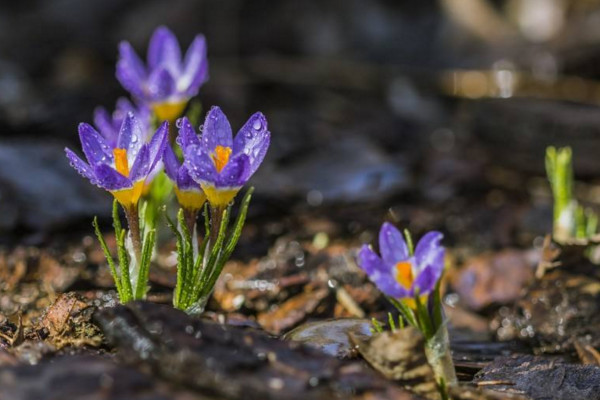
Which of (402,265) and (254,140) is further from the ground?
(254,140)

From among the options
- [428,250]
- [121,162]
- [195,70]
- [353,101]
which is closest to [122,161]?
[121,162]

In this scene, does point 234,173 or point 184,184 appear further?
point 184,184

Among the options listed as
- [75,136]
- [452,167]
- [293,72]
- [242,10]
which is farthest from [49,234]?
[242,10]

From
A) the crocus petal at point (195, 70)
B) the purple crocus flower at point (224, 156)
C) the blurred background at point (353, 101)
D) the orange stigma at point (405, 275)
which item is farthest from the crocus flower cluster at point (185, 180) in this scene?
the blurred background at point (353, 101)

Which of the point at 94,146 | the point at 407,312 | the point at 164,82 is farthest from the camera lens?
the point at 164,82

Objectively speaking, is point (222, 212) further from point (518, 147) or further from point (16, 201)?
point (518, 147)

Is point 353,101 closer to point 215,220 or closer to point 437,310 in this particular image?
point 215,220

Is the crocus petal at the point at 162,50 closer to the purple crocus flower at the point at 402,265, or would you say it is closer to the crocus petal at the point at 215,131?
the crocus petal at the point at 215,131
